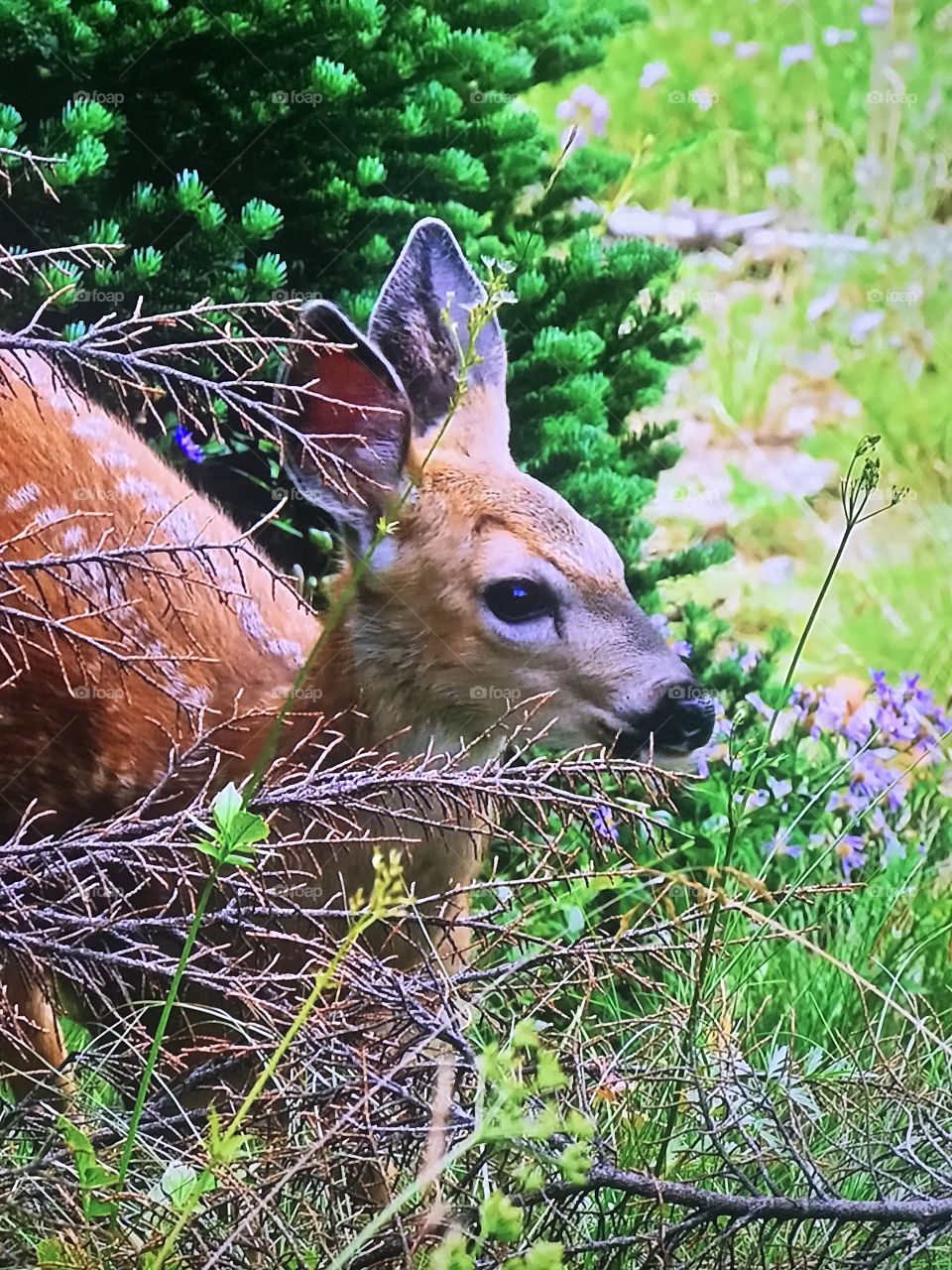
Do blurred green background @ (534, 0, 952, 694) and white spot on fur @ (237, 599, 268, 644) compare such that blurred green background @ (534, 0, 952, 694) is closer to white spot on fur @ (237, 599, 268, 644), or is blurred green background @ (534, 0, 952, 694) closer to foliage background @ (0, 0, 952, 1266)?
foliage background @ (0, 0, 952, 1266)

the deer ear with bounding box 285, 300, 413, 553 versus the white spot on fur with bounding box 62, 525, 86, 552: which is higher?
the deer ear with bounding box 285, 300, 413, 553

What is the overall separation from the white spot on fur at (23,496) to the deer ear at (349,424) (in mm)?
368

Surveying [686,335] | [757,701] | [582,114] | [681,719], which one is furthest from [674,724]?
[582,114]

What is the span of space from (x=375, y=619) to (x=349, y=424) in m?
0.26

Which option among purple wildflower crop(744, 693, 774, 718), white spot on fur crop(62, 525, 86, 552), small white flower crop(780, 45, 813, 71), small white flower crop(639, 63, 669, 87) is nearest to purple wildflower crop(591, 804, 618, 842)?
purple wildflower crop(744, 693, 774, 718)

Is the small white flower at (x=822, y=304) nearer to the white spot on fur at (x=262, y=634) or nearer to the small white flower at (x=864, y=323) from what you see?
the small white flower at (x=864, y=323)

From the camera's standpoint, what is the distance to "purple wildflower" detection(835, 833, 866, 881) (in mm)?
2273

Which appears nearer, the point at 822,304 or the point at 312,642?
the point at 312,642

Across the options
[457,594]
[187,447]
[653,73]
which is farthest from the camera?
[653,73]

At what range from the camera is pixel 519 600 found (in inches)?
72.0

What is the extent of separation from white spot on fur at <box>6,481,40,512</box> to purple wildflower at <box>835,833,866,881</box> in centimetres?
136

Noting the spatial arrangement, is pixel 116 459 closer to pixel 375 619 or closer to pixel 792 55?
pixel 375 619

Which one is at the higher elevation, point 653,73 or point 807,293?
point 653,73

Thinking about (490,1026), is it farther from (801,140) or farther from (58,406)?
(801,140)
